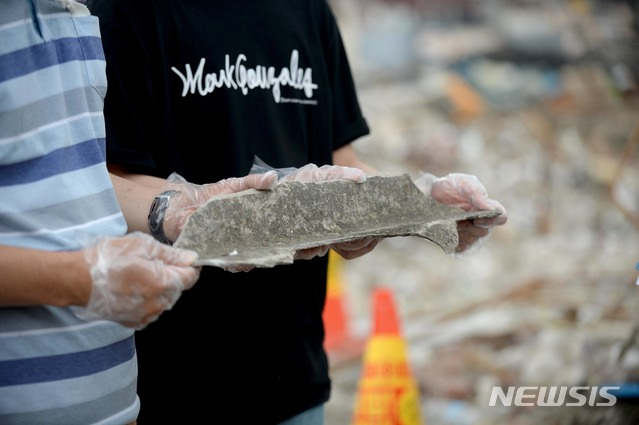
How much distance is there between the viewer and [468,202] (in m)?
2.64

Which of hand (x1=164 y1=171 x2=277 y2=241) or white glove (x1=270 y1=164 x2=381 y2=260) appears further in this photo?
white glove (x1=270 y1=164 x2=381 y2=260)

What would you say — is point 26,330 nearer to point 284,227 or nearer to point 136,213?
point 136,213

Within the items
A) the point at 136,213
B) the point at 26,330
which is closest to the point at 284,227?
the point at 136,213

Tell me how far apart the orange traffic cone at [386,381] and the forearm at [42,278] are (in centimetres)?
227

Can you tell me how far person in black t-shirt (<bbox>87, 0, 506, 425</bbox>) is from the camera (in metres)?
2.27

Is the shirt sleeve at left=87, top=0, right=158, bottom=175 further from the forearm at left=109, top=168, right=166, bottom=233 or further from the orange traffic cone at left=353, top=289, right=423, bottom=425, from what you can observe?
the orange traffic cone at left=353, top=289, right=423, bottom=425

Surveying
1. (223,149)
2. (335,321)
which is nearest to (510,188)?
(335,321)

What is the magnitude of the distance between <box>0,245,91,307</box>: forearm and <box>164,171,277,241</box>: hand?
14.9 inches

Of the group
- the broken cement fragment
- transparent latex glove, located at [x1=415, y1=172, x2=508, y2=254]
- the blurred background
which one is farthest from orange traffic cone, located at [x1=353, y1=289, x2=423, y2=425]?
the broken cement fragment

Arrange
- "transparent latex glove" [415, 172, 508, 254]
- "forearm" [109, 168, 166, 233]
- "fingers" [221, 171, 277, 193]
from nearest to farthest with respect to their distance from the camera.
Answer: "fingers" [221, 171, 277, 193]
"forearm" [109, 168, 166, 233]
"transparent latex glove" [415, 172, 508, 254]

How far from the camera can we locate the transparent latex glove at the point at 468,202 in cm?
256

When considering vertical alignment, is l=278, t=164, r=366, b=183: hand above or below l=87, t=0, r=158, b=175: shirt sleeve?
below

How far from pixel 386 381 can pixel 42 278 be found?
2.44 m

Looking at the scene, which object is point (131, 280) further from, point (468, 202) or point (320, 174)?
point (468, 202)
